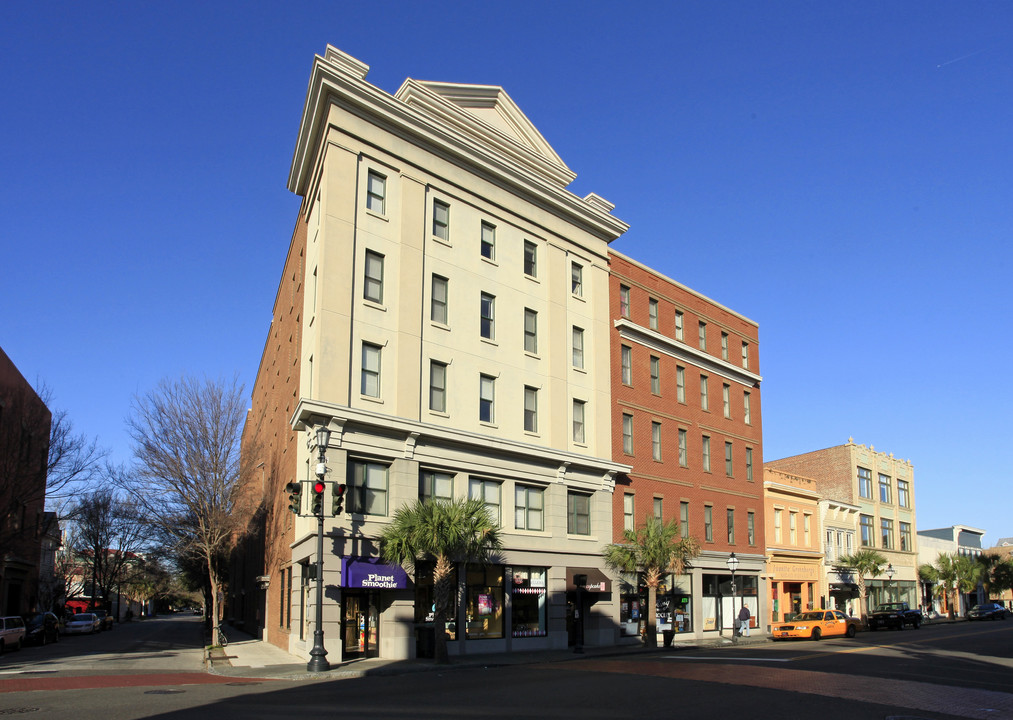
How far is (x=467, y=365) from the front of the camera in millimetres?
32531

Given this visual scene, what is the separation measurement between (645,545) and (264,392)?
30.0 meters

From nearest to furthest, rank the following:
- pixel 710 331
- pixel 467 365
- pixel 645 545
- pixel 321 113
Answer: pixel 321 113
pixel 467 365
pixel 645 545
pixel 710 331

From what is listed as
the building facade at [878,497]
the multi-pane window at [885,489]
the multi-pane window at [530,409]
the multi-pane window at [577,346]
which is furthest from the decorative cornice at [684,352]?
the multi-pane window at [885,489]

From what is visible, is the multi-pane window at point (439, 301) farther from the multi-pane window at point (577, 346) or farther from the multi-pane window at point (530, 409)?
the multi-pane window at point (577, 346)

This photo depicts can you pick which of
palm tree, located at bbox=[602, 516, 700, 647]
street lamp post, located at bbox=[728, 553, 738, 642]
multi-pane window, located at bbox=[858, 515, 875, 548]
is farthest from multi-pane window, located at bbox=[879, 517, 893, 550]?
palm tree, located at bbox=[602, 516, 700, 647]

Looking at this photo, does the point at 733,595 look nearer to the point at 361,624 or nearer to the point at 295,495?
the point at 361,624

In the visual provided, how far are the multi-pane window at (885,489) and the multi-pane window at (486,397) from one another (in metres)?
50.2

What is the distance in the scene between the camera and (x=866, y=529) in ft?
218

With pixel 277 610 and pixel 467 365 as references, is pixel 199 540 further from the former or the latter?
pixel 467 365

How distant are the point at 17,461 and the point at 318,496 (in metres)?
25.9

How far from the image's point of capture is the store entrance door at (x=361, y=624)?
2758cm

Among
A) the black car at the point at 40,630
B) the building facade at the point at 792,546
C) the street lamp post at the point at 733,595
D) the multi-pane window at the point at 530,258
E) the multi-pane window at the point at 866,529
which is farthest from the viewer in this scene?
the multi-pane window at the point at 866,529

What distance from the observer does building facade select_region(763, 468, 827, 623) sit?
51500 mm


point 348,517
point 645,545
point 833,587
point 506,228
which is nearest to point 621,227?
point 506,228
